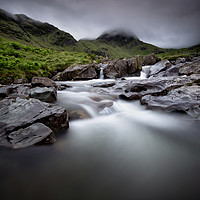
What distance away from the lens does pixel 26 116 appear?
3.60m

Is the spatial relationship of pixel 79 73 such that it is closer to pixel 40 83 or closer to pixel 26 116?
pixel 40 83

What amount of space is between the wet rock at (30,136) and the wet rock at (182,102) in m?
5.17

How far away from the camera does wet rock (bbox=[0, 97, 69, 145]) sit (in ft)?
10.5

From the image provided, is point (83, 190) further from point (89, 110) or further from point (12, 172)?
point (89, 110)

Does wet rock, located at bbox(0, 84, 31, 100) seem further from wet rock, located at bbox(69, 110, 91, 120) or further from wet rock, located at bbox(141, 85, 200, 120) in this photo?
wet rock, located at bbox(141, 85, 200, 120)

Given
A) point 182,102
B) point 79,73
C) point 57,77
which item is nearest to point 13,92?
point 57,77

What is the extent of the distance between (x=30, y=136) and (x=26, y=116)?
855mm

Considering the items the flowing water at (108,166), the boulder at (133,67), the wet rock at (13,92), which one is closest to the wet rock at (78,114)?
the flowing water at (108,166)

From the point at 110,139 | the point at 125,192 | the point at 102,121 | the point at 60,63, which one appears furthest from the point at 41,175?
the point at 60,63

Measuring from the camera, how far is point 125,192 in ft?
6.66

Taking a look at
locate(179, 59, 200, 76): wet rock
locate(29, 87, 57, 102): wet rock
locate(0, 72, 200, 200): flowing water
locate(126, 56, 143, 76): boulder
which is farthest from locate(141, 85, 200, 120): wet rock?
locate(126, 56, 143, 76): boulder

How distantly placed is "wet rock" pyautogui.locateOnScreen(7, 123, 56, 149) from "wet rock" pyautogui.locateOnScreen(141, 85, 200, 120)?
5166 millimetres

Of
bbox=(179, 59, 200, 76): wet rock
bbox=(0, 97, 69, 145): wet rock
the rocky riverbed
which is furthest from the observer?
bbox=(179, 59, 200, 76): wet rock

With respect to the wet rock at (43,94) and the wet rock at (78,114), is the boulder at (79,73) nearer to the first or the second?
the wet rock at (43,94)
